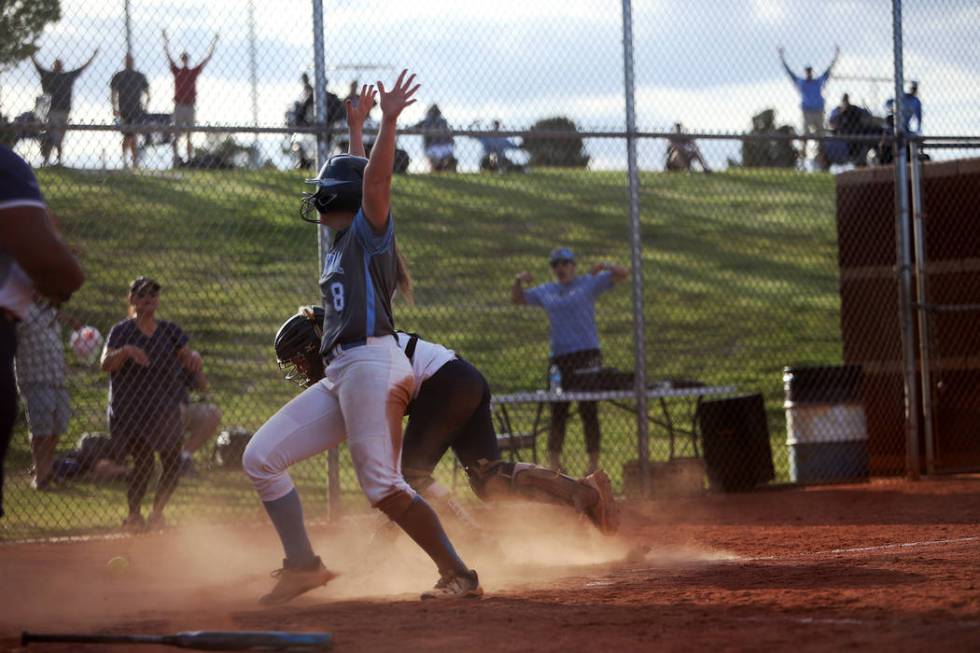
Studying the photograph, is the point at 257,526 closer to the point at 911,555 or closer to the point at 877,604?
the point at 911,555

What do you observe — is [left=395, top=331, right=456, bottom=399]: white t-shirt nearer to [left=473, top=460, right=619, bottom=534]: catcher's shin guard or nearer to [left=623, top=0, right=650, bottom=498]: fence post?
[left=473, top=460, right=619, bottom=534]: catcher's shin guard

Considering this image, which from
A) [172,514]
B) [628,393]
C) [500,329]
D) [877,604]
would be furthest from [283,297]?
[877,604]

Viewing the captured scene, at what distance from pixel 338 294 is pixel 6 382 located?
192cm

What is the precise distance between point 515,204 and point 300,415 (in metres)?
16.8

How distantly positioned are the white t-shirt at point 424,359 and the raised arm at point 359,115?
0.93 meters

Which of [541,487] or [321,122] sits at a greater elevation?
[321,122]

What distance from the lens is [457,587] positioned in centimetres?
588

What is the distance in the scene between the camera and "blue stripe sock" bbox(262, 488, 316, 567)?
616cm

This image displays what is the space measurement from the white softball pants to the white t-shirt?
1.07 ft

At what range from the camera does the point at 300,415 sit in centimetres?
613

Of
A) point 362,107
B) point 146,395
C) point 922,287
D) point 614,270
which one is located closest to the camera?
point 362,107

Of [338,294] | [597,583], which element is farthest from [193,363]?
[597,583]

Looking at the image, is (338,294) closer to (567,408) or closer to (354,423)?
(354,423)

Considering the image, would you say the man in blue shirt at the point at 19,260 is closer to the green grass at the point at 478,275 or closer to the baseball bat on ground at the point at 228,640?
the baseball bat on ground at the point at 228,640
